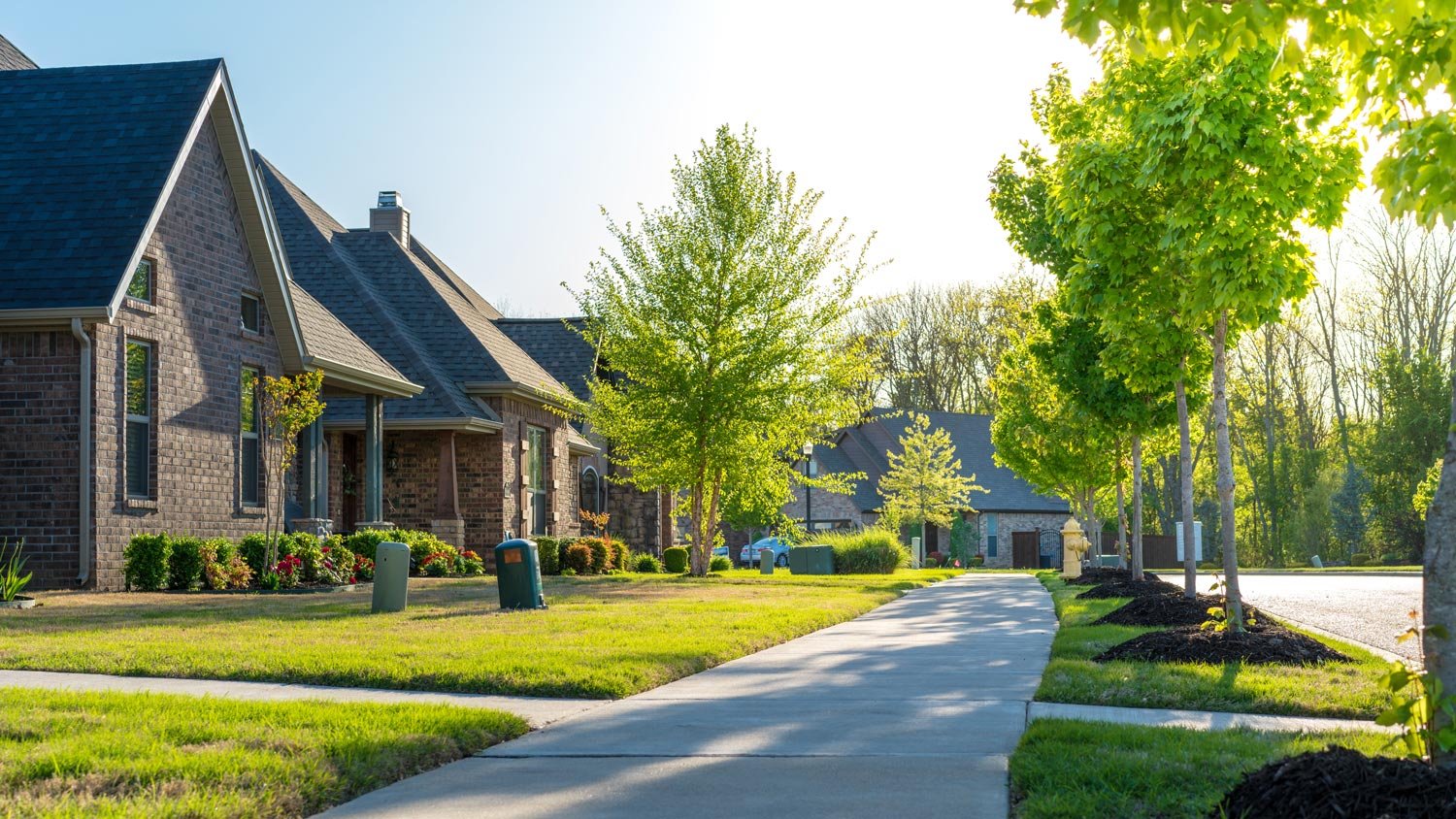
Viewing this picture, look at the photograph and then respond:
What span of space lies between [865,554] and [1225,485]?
26.6m

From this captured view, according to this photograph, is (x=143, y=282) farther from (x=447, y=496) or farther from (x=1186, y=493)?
(x=1186, y=493)

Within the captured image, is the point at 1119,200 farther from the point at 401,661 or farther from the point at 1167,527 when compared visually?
the point at 1167,527

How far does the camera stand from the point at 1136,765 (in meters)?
5.98

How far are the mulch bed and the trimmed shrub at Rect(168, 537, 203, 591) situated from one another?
12.4 meters

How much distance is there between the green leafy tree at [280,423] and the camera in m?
20.7

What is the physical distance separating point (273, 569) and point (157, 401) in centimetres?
302

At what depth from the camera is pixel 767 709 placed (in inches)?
327

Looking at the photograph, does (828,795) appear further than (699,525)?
No

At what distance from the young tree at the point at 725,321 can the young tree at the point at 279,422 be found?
7.56 m

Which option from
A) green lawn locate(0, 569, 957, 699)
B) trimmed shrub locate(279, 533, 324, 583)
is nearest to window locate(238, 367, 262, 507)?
trimmed shrub locate(279, 533, 324, 583)

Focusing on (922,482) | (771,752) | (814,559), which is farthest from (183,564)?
(922,482)

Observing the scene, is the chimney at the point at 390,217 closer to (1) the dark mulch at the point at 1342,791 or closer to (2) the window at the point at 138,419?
(2) the window at the point at 138,419

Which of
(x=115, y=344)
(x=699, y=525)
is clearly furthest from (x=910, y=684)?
(x=699, y=525)

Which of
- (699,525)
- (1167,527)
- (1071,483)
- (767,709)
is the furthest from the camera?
(1167,527)
